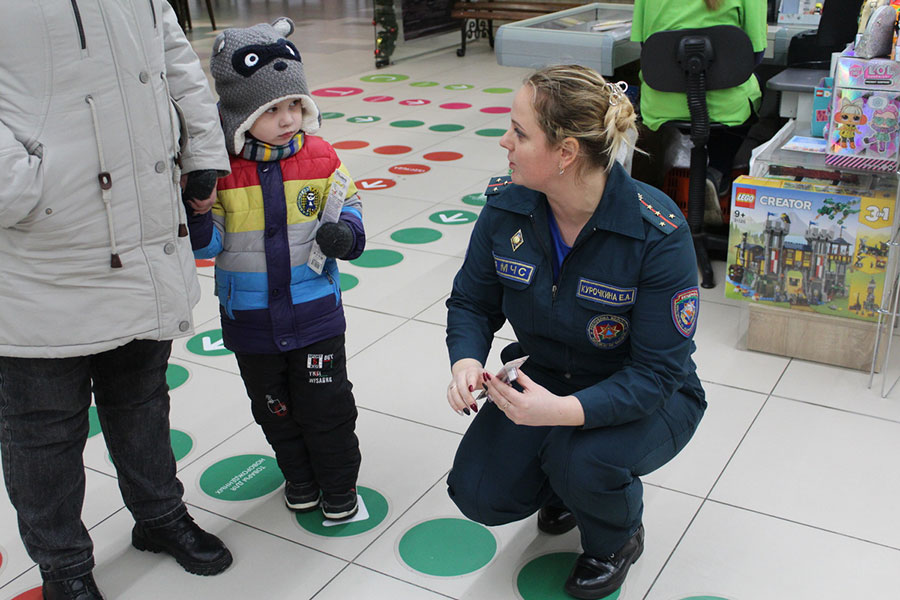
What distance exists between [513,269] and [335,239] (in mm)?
358

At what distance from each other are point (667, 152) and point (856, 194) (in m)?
1.26

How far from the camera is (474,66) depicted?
7.96 meters

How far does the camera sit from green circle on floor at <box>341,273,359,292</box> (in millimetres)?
3352

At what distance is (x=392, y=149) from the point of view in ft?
17.2

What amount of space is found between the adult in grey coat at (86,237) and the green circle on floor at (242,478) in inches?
14.2

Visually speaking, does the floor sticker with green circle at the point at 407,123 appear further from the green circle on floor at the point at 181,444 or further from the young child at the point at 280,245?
the young child at the point at 280,245

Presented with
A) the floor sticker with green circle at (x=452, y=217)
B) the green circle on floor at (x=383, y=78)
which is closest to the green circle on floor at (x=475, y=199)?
the floor sticker with green circle at (x=452, y=217)

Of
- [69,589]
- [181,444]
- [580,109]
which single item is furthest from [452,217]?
[69,589]

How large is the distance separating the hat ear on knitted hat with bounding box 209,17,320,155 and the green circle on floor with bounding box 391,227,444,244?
201 cm

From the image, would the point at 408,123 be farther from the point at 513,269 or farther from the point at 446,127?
the point at 513,269

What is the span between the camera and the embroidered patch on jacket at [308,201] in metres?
1.83

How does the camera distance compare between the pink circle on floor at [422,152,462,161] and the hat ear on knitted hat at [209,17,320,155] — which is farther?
the pink circle on floor at [422,152,462,161]

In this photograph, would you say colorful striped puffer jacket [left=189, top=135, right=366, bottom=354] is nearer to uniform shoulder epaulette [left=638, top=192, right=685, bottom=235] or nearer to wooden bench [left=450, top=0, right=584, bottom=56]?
uniform shoulder epaulette [left=638, top=192, right=685, bottom=235]

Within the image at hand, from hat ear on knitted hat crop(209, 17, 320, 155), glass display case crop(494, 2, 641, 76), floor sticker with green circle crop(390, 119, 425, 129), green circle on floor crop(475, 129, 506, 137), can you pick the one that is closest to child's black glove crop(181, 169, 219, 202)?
hat ear on knitted hat crop(209, 17, 320, 155)
